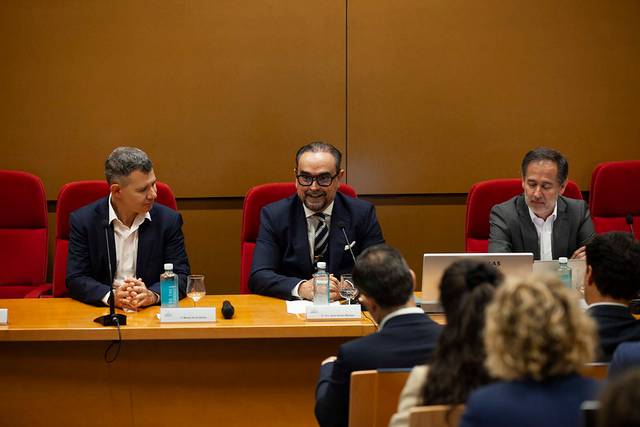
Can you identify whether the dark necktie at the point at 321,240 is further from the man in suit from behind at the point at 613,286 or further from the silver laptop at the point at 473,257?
the man in suit from behind at the point at 613,286

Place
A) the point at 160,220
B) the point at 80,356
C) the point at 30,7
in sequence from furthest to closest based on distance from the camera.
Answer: the point at 30,7 < the point at 160,220 < the point at 80,356

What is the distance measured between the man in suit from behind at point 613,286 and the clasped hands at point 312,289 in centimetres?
115

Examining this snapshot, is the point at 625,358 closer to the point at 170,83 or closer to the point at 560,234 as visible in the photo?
the point at 560,234

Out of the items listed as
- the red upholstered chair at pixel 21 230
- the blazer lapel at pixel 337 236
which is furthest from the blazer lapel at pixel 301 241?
the red upholstered chair at pixel 21 230

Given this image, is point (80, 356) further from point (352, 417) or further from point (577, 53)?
point (577, 53)

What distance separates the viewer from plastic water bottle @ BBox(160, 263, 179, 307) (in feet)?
11.0

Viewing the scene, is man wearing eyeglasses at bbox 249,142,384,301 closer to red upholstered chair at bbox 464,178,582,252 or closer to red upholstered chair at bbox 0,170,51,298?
red upholstered chair at bbox 464,178,582,252

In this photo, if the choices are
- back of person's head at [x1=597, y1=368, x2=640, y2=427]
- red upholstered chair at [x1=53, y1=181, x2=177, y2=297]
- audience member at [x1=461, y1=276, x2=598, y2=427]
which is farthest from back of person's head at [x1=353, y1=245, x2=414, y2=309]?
red upholstered chair at [x1=53, y1=181, x2=177, y2=297]

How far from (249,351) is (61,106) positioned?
2.46 metres

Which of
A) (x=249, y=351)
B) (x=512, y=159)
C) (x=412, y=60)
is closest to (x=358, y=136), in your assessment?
(x=412, y=60)

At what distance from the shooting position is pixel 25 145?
496 cm

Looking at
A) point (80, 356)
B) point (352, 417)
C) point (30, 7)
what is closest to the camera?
point (352, 417)

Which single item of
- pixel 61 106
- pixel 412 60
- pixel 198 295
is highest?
pixel 412 60

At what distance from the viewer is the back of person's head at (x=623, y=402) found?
1204 millimetres
